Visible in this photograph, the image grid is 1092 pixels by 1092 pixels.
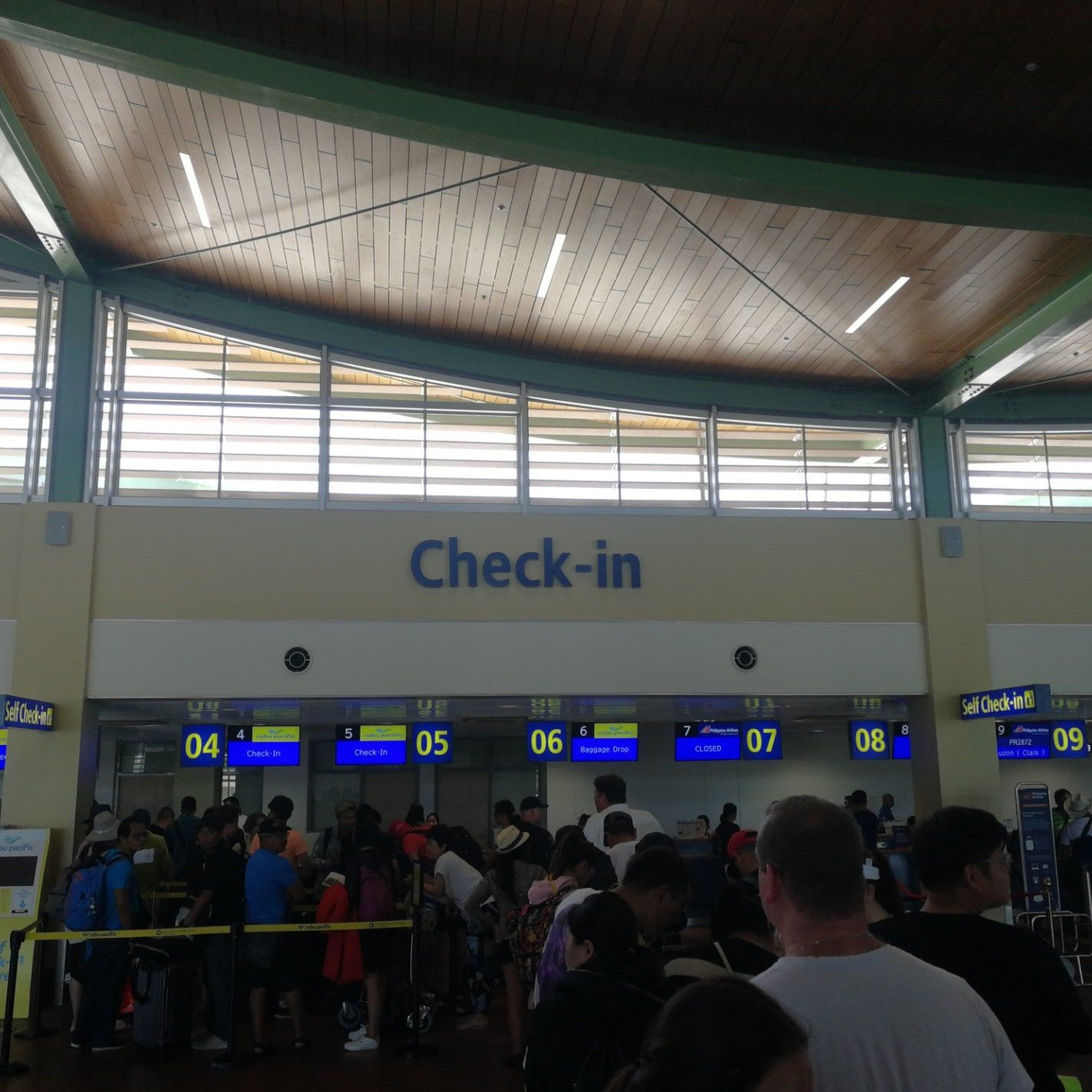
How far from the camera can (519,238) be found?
10133 mm

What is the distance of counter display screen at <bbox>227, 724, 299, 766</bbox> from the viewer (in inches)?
518

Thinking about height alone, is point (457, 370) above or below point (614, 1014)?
above

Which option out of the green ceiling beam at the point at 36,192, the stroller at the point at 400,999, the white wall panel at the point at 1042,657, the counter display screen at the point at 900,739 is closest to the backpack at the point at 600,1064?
the stroller at the point at 400,999

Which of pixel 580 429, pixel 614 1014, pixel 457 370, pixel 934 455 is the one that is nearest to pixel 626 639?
pixel 580 429

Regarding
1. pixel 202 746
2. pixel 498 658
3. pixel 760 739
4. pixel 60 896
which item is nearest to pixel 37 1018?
pixel 60 896

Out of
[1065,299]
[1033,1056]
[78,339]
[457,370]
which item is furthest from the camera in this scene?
[457,370]

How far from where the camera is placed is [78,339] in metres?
11.9

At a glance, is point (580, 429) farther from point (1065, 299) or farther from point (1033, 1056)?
point (1033, 1056)

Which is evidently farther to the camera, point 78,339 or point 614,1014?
point 78,339

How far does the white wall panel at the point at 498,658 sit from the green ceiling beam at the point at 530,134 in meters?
5.23

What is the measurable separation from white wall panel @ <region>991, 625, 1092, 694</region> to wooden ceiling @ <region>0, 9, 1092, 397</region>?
3.05 metres

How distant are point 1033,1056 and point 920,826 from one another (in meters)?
0.56

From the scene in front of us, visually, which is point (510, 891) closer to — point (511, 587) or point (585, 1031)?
point (511, 587)

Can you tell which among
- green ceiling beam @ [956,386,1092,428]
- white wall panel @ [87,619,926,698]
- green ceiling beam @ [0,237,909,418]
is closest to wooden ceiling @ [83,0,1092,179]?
green ceiling beam @ [0,237,909,418]
